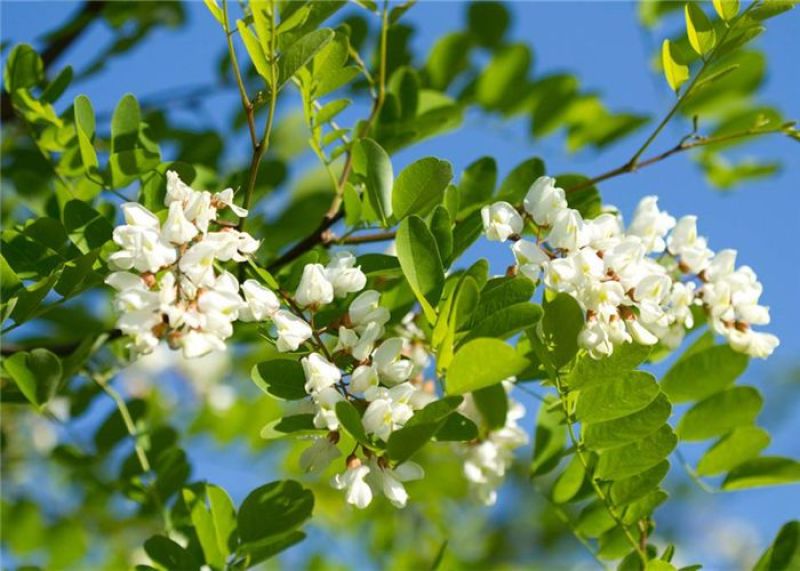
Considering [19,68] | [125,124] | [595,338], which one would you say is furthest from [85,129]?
[595,338]

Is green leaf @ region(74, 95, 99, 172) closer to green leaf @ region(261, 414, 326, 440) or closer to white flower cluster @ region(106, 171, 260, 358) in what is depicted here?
white flower cluster @ region(106, 171, 260, 358)

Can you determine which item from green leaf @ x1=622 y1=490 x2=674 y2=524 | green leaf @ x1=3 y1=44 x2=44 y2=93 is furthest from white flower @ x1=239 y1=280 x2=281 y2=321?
green leaf @ x1=3 y1=44 x2=44 y2=93

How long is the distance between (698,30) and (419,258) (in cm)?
39

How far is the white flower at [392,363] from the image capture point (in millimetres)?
971

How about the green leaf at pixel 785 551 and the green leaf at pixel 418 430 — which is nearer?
the green leaf at pixel 418 430

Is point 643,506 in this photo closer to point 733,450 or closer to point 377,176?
point 733,450

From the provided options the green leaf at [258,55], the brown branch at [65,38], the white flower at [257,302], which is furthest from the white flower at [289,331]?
the brown branch at [65,38]

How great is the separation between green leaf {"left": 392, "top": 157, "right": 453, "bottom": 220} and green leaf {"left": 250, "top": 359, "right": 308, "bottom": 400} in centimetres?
21

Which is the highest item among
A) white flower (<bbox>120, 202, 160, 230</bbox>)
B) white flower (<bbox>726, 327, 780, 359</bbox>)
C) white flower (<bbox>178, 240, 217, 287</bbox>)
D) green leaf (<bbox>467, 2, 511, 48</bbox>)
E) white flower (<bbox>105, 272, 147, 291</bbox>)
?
green leaf (<bbox>467, 2, 511, 48</bbox>)

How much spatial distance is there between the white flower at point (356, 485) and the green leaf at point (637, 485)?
0.29 metres

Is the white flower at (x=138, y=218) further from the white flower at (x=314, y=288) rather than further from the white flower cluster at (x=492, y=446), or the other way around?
the white flower cluster at (x=492, y=446)

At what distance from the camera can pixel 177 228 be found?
934 millimetres

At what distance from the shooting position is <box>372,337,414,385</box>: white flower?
0.97 metres

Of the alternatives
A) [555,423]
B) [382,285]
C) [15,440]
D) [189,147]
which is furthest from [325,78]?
[15,440]
